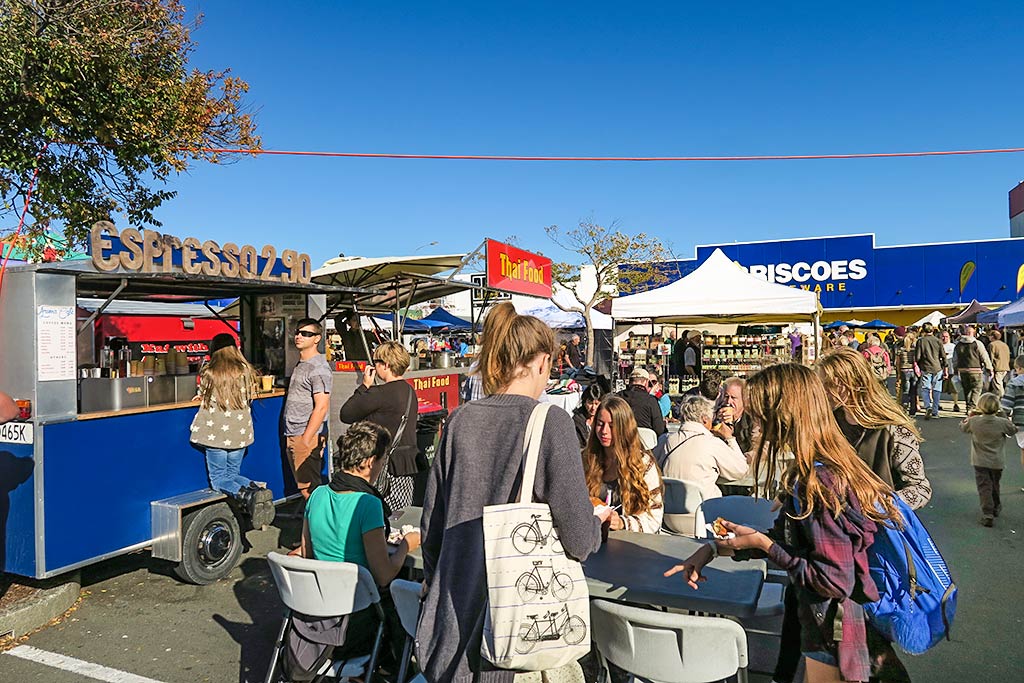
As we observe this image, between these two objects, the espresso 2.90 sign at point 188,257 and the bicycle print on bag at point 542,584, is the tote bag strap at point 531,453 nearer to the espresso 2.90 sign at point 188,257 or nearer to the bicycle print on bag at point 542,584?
the bicycle print on bag at point 542,584

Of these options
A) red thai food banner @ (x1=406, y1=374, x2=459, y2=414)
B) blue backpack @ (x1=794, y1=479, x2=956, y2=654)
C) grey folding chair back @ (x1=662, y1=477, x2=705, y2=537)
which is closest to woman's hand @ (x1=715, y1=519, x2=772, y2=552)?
blue backpack @ (x1=794, y1=479, x2=956, y2=654)

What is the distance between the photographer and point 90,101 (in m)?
7.91

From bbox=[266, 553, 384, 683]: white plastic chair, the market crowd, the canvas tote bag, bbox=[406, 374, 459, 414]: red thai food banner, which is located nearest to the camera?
the canvas tote bag

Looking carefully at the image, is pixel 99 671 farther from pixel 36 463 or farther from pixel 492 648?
pixel 492 648

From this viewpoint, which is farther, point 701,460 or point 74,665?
point 701,460

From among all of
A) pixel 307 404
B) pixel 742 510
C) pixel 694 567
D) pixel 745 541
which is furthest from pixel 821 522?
pixel 307 404

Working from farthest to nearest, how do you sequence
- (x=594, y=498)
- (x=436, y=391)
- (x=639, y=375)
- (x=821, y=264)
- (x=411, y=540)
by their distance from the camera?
(x=821, y=264)
(x=436, y=391)
(x=639, y=375)
(x=594, y=498)
(x=411, y=540)

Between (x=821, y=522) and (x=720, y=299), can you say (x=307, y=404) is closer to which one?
(x=821, y=522)

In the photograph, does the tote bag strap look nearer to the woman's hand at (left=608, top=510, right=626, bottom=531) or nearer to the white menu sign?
the woman's hand at (left=608, top=510, right=626, bottom=531)

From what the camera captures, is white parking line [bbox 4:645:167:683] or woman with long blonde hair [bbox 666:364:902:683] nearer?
woman with long blonde hair [bbox 666:364:902:683]

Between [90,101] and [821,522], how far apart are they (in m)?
8.73

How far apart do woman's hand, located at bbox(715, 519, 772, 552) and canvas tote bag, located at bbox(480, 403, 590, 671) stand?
2.28 feet

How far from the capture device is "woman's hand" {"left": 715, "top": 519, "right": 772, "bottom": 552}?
2.31 metres

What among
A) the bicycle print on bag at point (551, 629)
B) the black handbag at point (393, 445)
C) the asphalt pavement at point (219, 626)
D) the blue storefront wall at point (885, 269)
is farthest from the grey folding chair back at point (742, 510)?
the blue storefront wall at point (885, 269)
